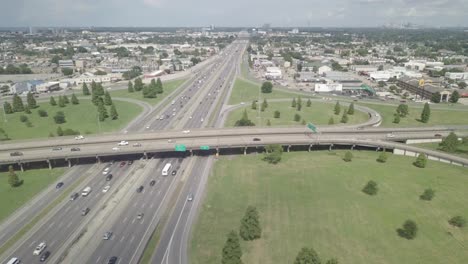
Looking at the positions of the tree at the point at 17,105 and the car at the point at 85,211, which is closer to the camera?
the car at the point at 85,211

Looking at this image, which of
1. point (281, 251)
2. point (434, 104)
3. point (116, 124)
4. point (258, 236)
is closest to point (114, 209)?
point (258, 236)

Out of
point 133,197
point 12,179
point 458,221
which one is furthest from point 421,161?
point 12,179

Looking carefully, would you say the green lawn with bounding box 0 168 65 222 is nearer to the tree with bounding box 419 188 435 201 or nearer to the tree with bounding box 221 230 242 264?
the tree with bounding box 221 230 242 264

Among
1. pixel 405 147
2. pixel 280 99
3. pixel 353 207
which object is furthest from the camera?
pixel 280 99

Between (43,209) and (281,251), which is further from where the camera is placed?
(43,209)

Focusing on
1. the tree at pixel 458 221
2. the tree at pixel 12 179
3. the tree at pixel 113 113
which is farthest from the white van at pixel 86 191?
the tree at pixel 458 221

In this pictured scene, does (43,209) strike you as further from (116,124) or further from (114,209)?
(116,124)

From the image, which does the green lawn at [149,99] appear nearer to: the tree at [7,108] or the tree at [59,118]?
the tree at [59,118]

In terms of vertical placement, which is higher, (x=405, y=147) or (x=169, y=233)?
(x=405, y=147)
